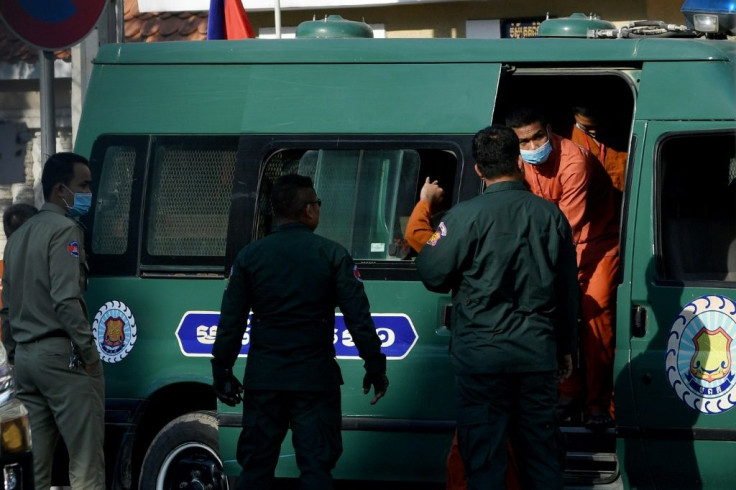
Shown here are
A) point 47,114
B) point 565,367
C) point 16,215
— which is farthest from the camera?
point 16,215

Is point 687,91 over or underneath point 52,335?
over

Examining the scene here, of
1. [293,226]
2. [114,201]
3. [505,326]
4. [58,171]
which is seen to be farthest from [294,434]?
[114,201]

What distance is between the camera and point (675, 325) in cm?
595

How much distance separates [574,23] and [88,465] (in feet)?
11.5

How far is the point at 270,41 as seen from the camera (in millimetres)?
6707

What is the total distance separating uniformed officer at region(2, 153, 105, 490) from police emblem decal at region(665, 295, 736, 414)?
9.03 feet

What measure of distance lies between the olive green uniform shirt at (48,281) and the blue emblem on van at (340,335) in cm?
63

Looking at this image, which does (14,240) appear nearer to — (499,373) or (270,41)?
(270,41)

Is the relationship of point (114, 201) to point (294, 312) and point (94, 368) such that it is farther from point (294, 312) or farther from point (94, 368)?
point (294, 312)

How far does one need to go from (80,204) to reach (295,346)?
5.34 feet

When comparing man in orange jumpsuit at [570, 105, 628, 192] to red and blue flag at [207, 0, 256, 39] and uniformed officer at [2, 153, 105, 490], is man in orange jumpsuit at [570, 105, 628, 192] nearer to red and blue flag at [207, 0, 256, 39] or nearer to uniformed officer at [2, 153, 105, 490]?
red and blue flag at [207, 0, 256, 39]

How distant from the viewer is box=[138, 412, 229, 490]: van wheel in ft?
21.6

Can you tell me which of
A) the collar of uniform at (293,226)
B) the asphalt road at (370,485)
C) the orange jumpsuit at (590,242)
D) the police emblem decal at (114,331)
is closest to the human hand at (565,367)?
the orange jumpsuit at (590,242)

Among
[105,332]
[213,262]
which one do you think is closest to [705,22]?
[213,262]
